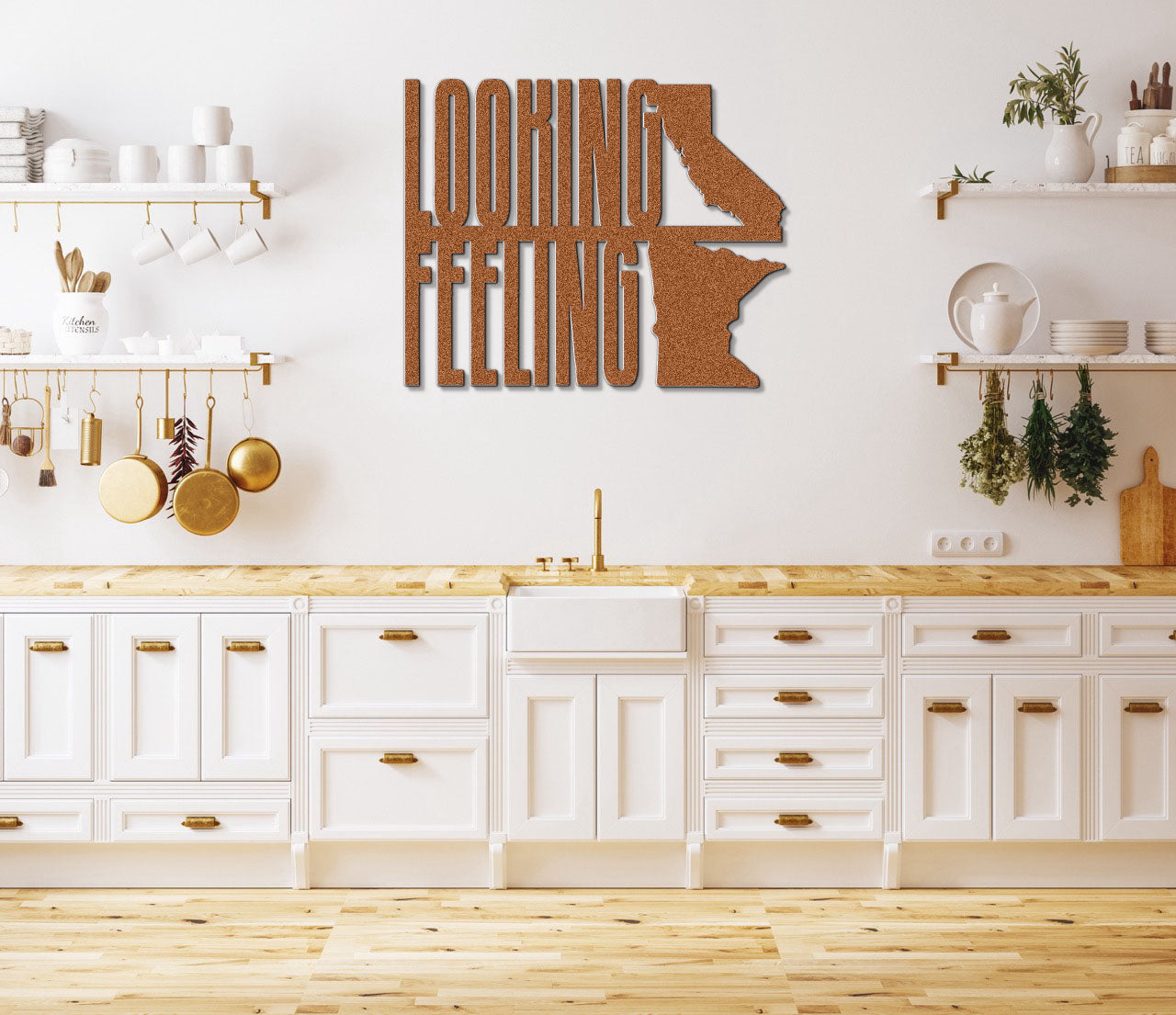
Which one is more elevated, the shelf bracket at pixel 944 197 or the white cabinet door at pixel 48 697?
the shelf bracket at pixel 944 197

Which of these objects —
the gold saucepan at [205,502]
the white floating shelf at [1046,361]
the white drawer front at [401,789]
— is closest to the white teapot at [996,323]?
the white floating shelf at [1046,361]

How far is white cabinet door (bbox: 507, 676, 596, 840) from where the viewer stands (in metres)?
3.17

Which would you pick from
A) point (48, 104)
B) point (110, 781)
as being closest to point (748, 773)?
point (110, 781)

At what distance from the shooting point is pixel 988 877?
327 cm

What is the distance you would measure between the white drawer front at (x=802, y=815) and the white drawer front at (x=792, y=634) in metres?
0.39

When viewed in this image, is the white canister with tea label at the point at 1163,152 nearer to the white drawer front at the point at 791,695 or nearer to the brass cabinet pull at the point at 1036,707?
the brass cabinet pull at the point at 1036,707

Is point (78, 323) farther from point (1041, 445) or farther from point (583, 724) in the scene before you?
point (1041, 445)

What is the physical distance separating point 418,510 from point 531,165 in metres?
1.10

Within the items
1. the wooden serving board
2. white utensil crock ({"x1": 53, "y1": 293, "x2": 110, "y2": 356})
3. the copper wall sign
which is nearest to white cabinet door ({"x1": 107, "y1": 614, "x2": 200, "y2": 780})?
white utensil crock ({"x1": 53, "y1": 293, "x2": 110, "y2": 356})

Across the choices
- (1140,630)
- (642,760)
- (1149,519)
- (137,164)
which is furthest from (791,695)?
(137,164)

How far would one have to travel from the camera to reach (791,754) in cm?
319

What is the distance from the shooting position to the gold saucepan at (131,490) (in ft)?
11.4

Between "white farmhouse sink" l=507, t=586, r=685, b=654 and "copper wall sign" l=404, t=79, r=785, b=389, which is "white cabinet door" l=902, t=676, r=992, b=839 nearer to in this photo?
"white farmhouse sink" l=507, t=586, r=685, b=654

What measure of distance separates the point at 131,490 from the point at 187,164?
950mm
